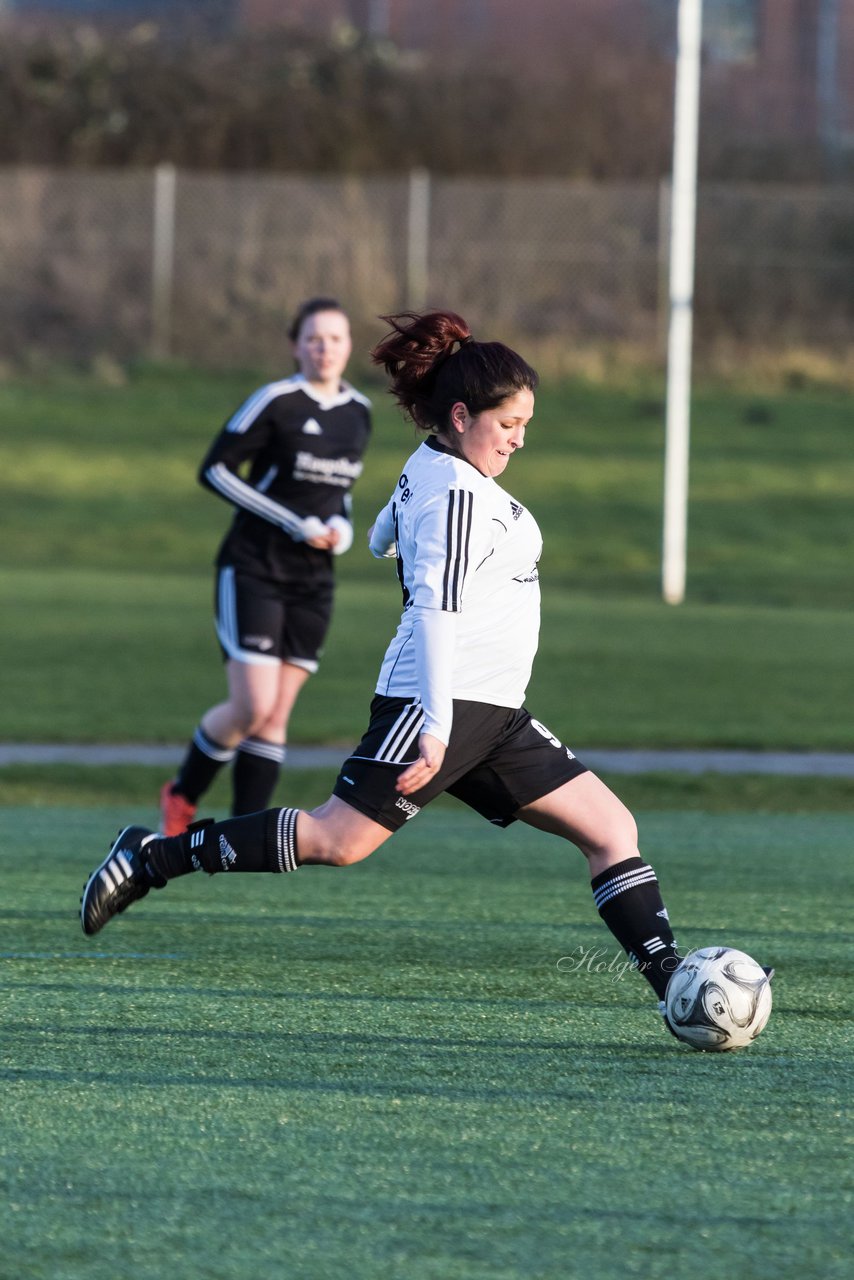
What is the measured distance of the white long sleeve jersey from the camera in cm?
484

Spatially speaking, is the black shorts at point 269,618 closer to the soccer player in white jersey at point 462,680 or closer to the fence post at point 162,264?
Answer: the soccer player in white jersey at point 462,680

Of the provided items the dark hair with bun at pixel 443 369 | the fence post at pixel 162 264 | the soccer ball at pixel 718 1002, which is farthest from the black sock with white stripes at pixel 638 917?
the fence post at pixel 162 264

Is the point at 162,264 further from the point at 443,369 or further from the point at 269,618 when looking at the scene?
the point at 443,369

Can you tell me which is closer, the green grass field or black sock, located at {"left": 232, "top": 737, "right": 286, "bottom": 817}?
the green grass field

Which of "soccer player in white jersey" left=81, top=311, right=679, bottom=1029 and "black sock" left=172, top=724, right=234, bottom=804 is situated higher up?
"soccer player in white jersey" left=81, top=311, right=679, bottom=1029

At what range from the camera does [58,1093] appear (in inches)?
177

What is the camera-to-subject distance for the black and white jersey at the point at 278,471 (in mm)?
8406

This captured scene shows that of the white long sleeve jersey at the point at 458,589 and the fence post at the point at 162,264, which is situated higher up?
the fence post at the point at 162,264

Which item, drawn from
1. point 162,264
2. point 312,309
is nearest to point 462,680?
point 312,309

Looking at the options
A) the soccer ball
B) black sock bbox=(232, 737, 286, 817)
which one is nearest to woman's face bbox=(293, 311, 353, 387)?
black sock bbox=(232, 737, 286, 817)

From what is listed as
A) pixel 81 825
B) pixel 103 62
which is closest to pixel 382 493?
pixel 103 62

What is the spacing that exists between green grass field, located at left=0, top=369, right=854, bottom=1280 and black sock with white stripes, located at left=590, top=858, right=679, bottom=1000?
210 mm

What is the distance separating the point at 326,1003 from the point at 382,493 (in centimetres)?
2061

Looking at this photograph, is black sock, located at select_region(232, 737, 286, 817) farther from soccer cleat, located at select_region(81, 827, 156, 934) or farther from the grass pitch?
soccer cleat, located at select_region(81, 827, 156, 934)
